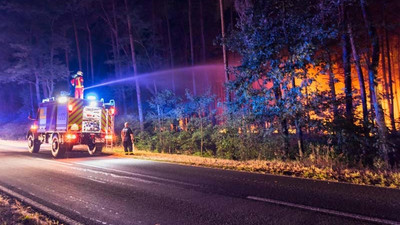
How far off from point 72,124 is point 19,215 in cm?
938

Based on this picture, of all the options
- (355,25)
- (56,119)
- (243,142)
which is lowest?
(243,142)

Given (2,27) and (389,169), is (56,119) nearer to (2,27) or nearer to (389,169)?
(389,169)

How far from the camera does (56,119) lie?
14164 mm

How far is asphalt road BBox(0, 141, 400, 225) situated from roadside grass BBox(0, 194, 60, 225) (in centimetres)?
25

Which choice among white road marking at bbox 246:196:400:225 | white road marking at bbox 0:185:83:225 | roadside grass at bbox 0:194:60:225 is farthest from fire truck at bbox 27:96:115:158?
white road marking at bbox 246:196:400:225

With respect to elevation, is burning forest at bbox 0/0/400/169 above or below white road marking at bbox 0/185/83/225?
above

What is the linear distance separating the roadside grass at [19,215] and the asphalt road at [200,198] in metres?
0.25

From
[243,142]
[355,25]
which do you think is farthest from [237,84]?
[355,25]

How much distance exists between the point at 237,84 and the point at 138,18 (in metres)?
14.9

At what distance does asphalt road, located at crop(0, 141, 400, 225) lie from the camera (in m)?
4.62

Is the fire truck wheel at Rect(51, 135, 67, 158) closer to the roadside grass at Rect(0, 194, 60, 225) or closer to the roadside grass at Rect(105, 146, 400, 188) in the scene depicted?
the roadside grass at Rect(105, 146, 400, 188)

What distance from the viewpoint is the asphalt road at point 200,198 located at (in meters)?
4.62

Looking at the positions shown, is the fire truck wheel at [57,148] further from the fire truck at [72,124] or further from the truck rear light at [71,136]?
the truck rear light at [71,136]

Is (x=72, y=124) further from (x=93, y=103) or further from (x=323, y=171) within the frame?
(x=323, y=171)
